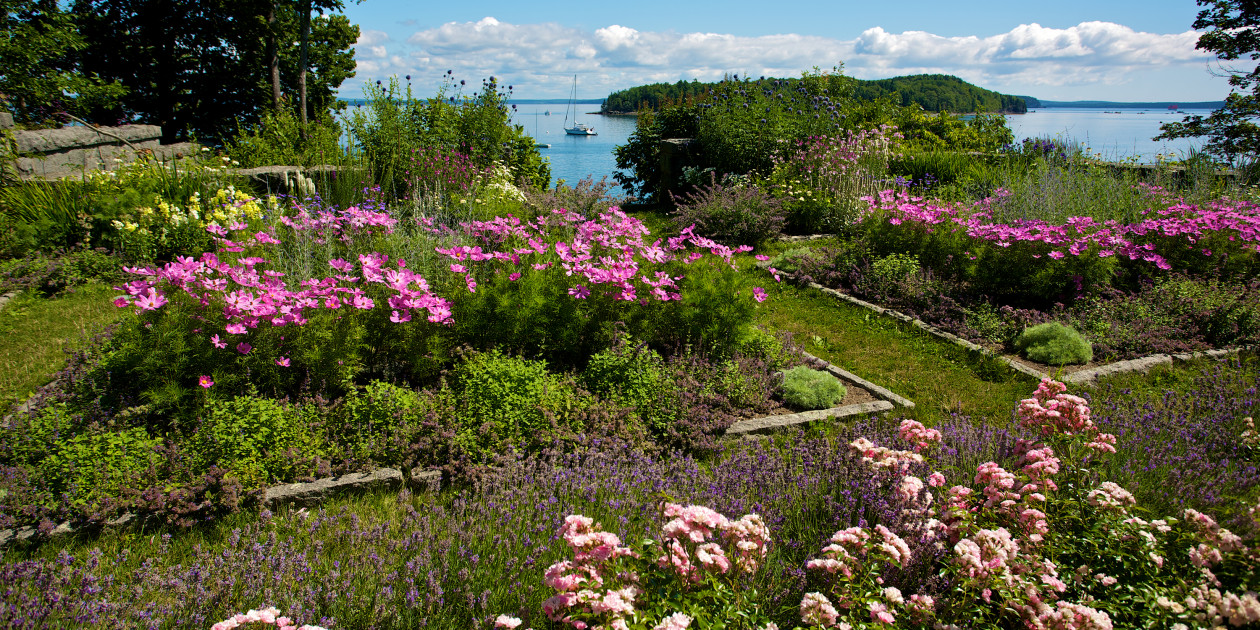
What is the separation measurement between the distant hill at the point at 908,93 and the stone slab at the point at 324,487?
33.3ft

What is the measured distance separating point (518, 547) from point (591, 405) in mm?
1120

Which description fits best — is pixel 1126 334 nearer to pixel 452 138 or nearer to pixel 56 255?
pixel 452 138

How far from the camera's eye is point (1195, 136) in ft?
39.4

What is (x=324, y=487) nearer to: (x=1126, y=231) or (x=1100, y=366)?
(x=1100, y=366)

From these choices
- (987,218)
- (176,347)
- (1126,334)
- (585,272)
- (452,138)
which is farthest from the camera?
(452,138)

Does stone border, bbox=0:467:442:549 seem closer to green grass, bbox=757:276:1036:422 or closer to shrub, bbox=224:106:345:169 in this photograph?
green grass, bbox=757:276:1036:422

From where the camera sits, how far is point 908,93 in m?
26.0

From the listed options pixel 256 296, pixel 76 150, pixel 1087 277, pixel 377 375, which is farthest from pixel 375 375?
pixel 76 150

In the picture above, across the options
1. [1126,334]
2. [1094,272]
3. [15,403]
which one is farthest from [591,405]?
[1094,272]

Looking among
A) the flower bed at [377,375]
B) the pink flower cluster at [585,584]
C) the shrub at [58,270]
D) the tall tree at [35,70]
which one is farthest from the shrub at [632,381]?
the tall tree at [35,70]

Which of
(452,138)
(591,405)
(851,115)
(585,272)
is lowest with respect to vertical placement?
(591,405)

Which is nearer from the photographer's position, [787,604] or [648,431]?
[787,604]

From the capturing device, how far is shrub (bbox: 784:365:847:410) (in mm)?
3896

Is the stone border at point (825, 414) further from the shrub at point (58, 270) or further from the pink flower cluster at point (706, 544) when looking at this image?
the shrub at point (58, 270)
